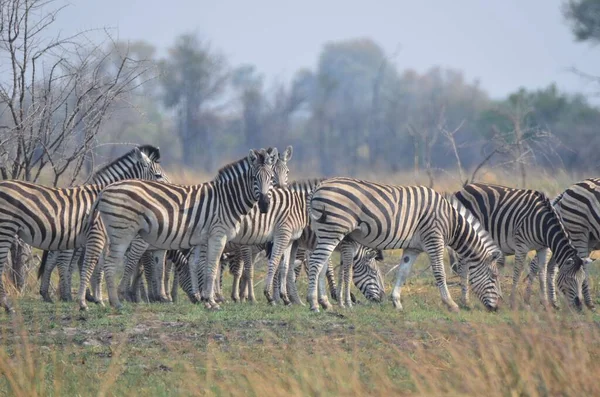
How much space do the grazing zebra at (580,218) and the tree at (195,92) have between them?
157 feet

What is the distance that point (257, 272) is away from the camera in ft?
56.4

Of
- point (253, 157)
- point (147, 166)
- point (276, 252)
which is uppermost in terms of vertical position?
point (147, 166)

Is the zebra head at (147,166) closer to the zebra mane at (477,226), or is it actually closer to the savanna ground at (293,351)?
the savanna ground at (293,351)

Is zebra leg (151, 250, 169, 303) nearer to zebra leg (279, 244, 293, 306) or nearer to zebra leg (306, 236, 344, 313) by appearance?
zebra leg (279, 244, 293, 306)

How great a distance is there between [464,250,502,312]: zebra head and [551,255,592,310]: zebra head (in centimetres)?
79

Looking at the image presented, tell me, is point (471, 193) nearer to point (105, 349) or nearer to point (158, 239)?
point (158, 239)

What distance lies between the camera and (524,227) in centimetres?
1349

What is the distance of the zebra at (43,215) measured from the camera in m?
11.5

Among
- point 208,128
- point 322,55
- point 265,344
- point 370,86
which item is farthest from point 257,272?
point 322,55

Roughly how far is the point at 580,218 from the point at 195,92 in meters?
52.0

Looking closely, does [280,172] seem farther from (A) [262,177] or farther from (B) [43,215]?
(B) [43,215]

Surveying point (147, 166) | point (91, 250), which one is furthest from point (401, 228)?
point (147, 166)

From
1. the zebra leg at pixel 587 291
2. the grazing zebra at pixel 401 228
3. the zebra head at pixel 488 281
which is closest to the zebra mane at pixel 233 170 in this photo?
the grazing zebra at pixel 401 228

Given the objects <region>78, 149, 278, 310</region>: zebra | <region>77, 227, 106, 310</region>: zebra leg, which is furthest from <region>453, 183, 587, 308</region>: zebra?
<region>77, 227, 106, 310</region>: zebra leg
